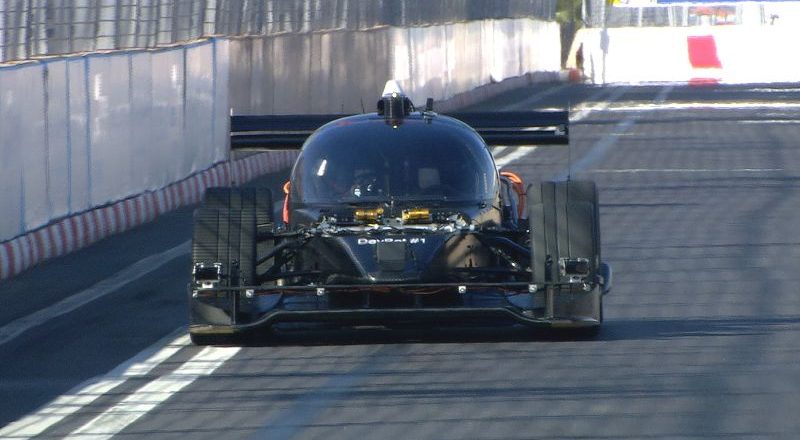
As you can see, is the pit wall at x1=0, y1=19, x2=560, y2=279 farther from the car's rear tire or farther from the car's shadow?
the car's rear tire

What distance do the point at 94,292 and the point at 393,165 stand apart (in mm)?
2970

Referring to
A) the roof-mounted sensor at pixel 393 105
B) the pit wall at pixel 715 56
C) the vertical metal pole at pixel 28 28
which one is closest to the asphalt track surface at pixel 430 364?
the roof-mounted sensor at pixel 393 105

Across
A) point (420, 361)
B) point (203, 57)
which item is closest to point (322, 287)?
point (420, 361)

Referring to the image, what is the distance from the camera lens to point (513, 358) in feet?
34.7

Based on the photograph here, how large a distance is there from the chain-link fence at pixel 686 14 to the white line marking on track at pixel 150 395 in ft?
193

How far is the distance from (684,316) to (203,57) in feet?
39.9

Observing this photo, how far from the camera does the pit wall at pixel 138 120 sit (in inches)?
636

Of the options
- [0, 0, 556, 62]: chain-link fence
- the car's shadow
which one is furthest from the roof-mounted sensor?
[0, 0, 556, 62]: chain-link fence

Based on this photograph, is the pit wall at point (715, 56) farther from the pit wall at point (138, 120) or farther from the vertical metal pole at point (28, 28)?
the vertical metal pole at point (28, 28)

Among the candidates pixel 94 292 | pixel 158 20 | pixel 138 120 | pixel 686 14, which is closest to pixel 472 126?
pixel 94 292

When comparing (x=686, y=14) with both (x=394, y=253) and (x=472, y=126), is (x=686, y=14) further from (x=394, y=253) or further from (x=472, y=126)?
(x=394, y=253)

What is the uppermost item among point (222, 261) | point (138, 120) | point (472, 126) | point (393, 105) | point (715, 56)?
point (393, 105)

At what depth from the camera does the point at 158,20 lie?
24.8 m

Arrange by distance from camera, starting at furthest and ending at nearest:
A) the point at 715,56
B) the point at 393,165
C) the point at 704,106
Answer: the point at 715,56 < the point at 704,106 < the point at 393,165
